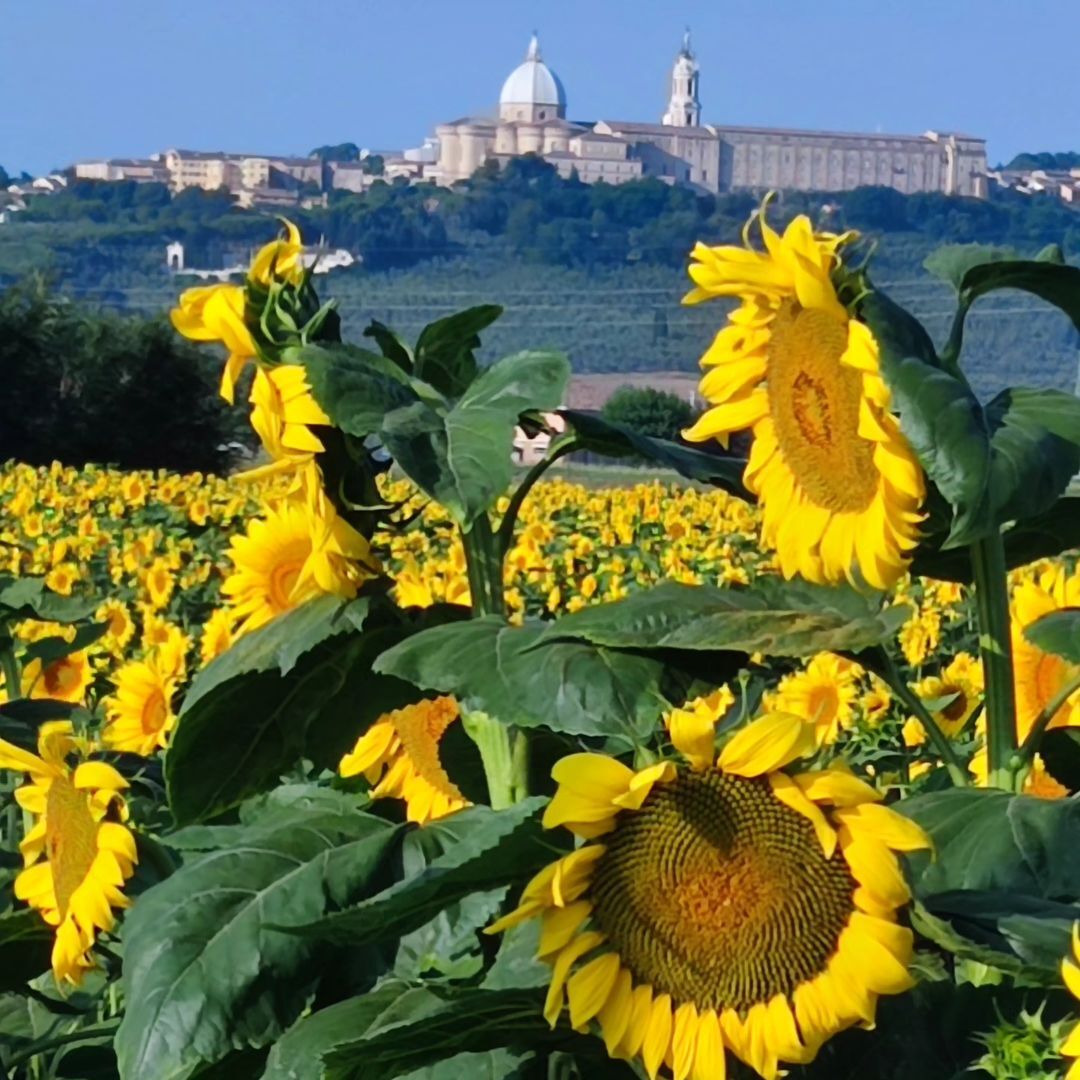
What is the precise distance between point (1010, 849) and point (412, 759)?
1.85 feet

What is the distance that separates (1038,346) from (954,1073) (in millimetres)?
56877

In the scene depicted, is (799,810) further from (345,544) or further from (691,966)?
(345,544)

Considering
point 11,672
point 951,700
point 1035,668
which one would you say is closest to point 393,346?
point 1035,668

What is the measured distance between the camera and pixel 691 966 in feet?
3.59

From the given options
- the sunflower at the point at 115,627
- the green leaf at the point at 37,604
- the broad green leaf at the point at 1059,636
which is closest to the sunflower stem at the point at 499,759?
the broad green leaf at the point at 1059,636

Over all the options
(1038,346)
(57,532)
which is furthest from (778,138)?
(57,532)

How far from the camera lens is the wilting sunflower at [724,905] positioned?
1069 millimetres

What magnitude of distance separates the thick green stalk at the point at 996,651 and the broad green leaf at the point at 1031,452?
0.10m

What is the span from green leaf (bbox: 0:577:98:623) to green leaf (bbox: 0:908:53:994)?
3.07 ft

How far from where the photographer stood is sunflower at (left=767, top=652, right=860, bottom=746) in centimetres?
221

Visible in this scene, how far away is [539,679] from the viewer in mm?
1203

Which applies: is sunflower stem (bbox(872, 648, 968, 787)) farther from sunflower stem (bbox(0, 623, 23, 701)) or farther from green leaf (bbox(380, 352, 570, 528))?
sunflower stem (bbox(0, 623, 23, 701))

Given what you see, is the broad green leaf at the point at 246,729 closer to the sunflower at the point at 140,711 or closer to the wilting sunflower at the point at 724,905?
the wilting sunflower at the point at 724,905

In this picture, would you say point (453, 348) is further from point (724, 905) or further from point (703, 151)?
point (703, 151)
